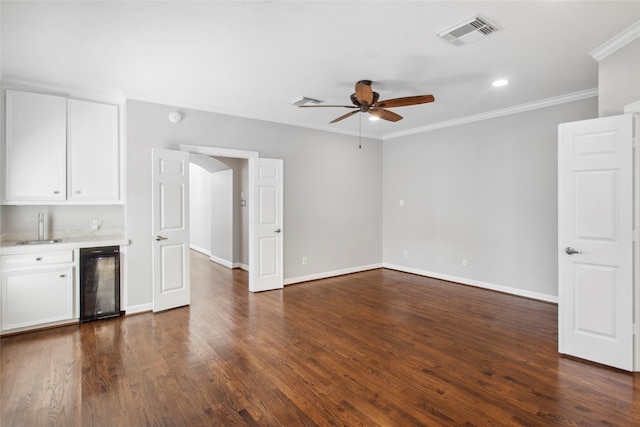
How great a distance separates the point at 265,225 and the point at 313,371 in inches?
113

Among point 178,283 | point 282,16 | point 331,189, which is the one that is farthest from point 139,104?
point 331,189

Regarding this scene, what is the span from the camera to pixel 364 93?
11.3 ft

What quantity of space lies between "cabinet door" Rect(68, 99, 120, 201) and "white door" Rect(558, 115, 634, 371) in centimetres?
520

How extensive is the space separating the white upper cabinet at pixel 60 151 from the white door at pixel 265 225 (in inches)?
74.0

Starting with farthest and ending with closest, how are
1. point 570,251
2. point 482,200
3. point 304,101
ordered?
point 482,200 → point 304,101 → point 570,251

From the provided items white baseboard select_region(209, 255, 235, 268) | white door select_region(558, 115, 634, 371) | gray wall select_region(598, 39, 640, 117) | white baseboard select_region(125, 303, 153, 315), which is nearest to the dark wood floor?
white baseboard select_region(125, 303, 153, 315)

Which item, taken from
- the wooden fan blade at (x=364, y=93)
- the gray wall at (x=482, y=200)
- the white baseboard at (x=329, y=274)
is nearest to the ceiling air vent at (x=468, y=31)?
the wooden fan blade at (x=364, y=93)

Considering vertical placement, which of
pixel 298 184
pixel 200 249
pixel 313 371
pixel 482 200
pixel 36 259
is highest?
pixel 298 184

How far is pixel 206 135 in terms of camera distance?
4727 mm

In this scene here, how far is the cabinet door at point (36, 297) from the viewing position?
A: 347 centimetres

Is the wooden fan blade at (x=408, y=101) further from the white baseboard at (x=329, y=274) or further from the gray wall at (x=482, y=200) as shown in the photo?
the white baseboard at (x=329, y=274)

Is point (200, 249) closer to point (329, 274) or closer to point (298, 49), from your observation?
point (329, 274)

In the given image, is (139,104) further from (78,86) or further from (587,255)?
(587,255)

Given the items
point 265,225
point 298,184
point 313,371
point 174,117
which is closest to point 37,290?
point 174,117
